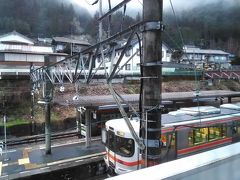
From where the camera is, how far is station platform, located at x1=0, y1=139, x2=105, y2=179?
972cm

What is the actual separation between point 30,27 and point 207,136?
Result: 56.2m

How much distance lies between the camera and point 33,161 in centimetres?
1096

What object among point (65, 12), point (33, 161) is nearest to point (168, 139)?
point (33, 161)

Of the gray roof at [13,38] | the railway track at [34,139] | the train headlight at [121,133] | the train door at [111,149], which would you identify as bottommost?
the railway track at [34,139]

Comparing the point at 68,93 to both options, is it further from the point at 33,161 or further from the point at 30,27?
the point at 30,27

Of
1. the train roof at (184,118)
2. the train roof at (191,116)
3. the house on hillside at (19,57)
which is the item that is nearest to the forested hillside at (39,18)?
the house on hillside at (19,57)

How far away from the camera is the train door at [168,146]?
7681 millimetres

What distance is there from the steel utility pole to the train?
377cm

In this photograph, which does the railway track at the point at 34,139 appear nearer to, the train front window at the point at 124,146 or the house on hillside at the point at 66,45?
the train front window at the point at 124,146

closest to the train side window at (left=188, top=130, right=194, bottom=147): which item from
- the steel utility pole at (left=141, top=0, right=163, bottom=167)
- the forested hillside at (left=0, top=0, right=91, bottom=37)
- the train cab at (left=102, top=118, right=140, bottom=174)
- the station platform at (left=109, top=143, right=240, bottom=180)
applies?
the train cab at (left=102, top=118, right=140, bottom=174)

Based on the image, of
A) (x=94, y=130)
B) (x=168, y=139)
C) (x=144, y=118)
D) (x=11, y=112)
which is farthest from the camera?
(x=11, y=112)

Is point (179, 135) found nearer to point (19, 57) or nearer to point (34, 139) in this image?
point (34, 139)

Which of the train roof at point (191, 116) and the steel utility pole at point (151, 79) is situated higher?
the steel utility pole at point (151, 79)

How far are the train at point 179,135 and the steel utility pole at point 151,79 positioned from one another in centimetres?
377
